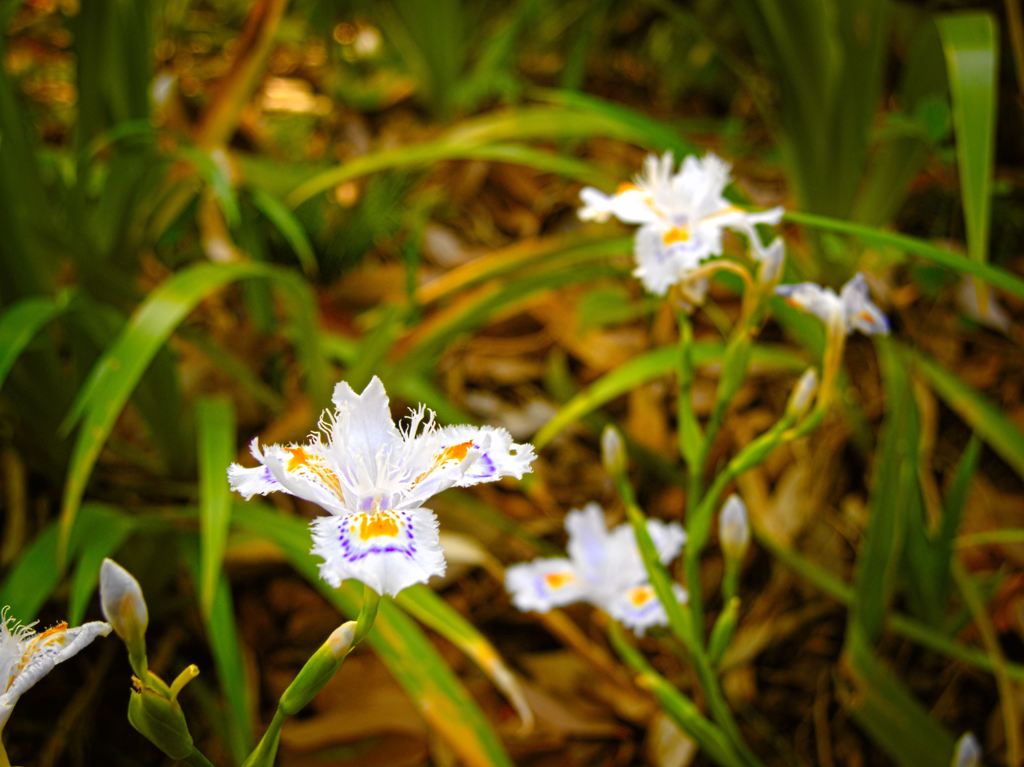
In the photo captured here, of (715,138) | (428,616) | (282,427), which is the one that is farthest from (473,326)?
(715,138)

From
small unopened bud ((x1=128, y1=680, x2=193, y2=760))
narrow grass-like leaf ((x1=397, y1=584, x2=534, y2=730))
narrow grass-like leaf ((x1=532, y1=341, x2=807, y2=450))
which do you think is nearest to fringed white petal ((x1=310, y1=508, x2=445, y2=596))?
small unopened bud ((x1=128, y1=680, x2=193, y2=760))

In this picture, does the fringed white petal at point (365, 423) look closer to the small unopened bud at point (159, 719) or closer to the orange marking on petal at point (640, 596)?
the small unopened bud at point (159, 719)

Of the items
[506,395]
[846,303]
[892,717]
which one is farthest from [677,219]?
[506,395]

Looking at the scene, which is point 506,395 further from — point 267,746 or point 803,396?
point 267,746

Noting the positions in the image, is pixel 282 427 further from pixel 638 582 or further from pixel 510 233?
pixel 510 233

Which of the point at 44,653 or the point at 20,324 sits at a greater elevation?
the point at 20,324

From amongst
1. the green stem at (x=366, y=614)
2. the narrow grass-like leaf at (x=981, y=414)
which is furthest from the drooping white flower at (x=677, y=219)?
the narrow grass-like leaf at (x=981, y=414)
